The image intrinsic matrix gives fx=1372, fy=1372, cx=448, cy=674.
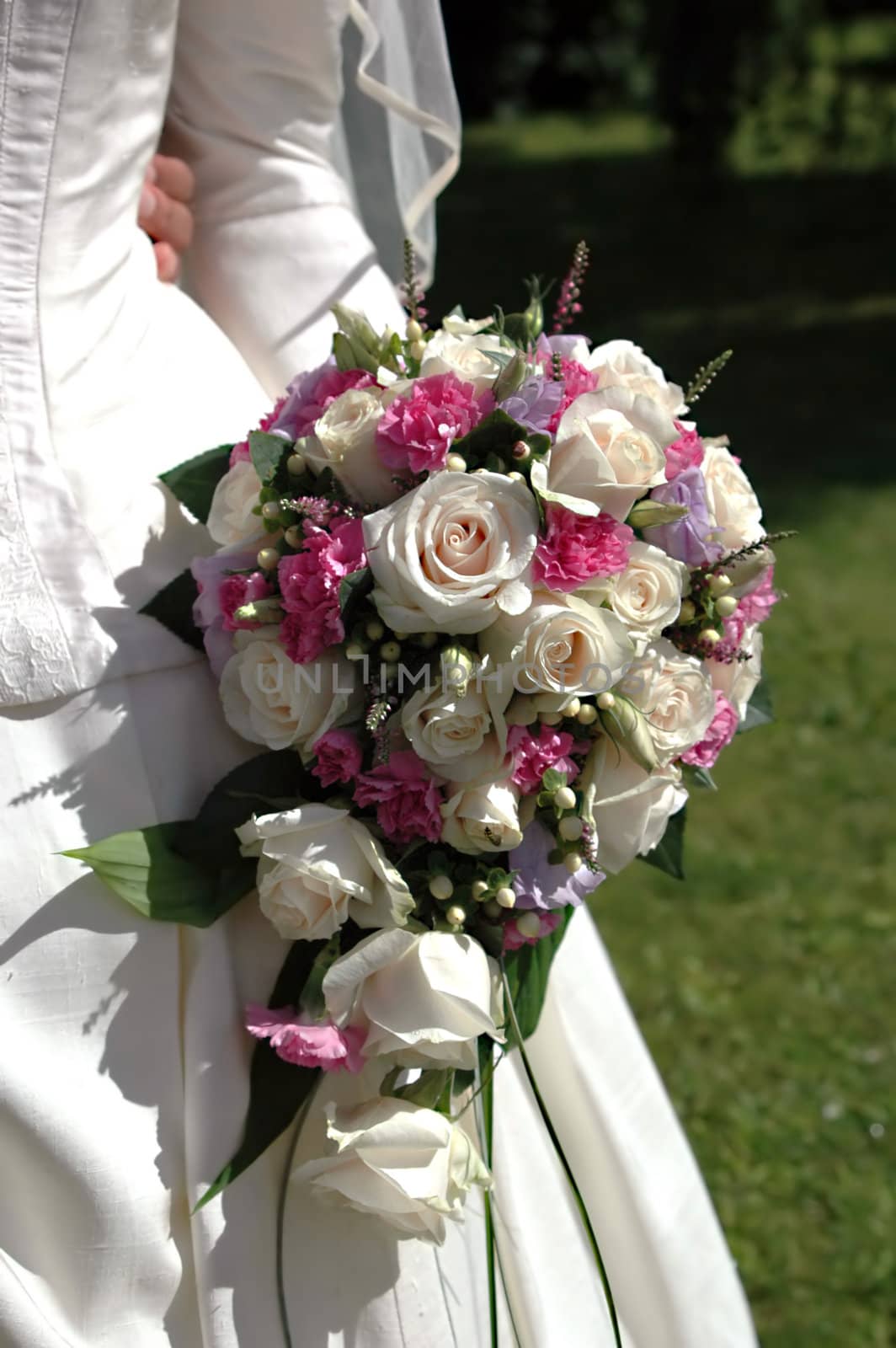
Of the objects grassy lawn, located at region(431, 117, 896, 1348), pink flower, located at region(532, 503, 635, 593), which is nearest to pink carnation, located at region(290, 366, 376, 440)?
pink flower, located at region(532, 503, 635, 593)

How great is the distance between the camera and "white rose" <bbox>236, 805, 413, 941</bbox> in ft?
3.55

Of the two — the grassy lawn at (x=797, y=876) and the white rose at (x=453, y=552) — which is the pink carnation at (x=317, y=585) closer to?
the white rose at (x=453, y=552)

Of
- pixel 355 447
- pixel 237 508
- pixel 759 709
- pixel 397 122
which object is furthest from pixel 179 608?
pixel 397 122

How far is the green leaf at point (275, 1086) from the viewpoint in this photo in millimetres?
1139

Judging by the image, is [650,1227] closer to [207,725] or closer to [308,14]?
[207,725]

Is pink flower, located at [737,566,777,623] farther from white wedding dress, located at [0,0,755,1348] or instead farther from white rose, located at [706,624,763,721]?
white wedding dress, located at [0,0,755,1348]

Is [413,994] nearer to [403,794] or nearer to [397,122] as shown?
[403,794]

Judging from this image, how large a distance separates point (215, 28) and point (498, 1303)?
125 centimetres

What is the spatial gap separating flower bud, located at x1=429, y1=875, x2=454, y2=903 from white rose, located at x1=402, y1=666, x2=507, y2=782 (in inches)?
3.5

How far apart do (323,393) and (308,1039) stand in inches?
21.4

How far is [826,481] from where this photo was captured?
5562 millimetres

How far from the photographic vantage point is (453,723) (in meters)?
1.08

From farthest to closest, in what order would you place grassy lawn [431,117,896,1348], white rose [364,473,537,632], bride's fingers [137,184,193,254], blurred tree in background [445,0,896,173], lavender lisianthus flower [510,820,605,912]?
blurred tree in background [445,0,896,173]
grassy lawn [431,117,896,1348]
bride's fingers [137,184,193,254]
lavender lisianthus flower [510,820,605,912]
white rose [364,473,537,632]

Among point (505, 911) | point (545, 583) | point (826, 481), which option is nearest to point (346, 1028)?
point (505, 911)
